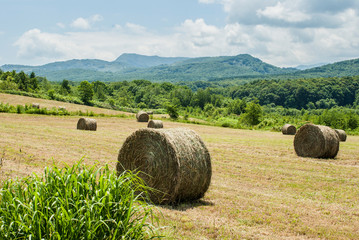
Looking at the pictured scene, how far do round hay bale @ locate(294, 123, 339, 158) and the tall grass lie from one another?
1513 centimetres

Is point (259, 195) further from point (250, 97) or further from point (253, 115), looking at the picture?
A: point (250, 97)

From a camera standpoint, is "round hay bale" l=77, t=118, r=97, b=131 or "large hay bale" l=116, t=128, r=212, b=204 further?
"round hay bale" l=77, t=118, r=97, b=131

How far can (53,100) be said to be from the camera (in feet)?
213

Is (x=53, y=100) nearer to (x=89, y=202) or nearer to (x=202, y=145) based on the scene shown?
(x=202, y=145)

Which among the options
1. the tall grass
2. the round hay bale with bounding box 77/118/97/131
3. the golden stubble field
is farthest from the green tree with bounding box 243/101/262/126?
the tall grass

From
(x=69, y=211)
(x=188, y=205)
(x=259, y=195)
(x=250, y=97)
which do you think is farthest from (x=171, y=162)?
(x=250, y=97)

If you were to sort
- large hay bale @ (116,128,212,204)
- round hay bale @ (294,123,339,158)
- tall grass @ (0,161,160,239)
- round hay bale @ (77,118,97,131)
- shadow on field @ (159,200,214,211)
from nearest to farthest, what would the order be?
tall grass @ (0,161,160,239) → shadow on field @ (159,200,214,211) → large hay bale @ (116,128,212,204) → round hay bale @ (294,123,339,158) → round hay bale @ (77,118,97,131)

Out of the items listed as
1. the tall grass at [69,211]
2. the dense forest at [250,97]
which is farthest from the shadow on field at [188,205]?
the dense forest at [250,97]

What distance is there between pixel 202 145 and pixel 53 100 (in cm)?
6121

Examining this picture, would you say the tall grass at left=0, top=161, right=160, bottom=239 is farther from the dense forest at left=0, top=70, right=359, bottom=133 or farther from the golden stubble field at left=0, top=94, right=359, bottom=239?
the dense forest at left=0, top=70, right=359, bottom=133

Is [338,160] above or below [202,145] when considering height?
below

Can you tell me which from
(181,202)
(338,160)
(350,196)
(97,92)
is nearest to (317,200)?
(350,196)

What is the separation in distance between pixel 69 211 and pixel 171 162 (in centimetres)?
470

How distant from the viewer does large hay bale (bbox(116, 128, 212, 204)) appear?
27.2 ft
